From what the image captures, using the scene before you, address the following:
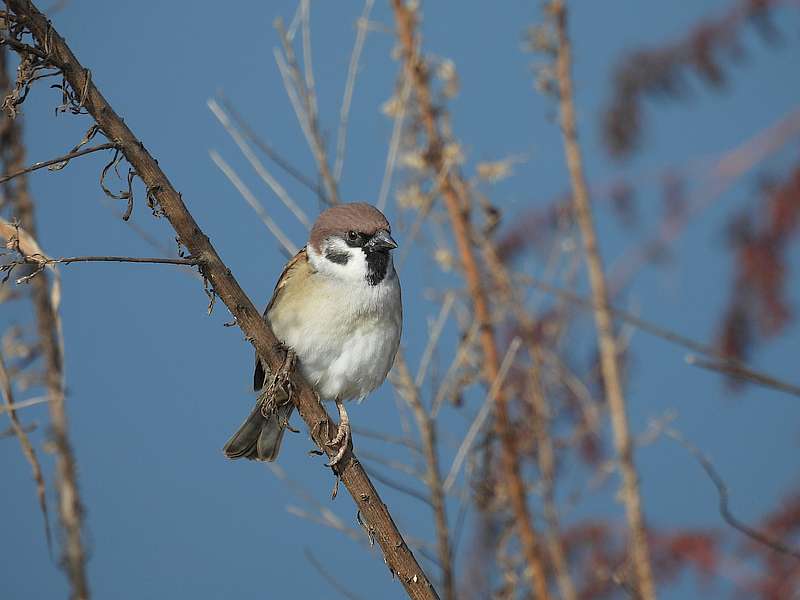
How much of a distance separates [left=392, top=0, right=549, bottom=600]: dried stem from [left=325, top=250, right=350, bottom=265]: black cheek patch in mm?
519

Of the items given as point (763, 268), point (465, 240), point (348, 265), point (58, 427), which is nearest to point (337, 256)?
point (348, 265)

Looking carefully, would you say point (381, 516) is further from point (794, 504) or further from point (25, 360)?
point (794, 504)

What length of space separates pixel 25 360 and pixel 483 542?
1730mm

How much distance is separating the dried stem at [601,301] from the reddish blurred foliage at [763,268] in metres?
0.86

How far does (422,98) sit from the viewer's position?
123 inches

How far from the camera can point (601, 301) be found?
320cm

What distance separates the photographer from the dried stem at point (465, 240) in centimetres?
298

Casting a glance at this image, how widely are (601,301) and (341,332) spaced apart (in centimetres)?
105

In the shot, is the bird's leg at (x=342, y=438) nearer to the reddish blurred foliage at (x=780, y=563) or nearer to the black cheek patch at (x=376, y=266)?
the black cheek patch at (x=376, y=266)

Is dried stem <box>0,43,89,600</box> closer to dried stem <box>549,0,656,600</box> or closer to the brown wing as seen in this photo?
the brown wing

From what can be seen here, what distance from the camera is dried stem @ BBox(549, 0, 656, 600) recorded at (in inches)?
126

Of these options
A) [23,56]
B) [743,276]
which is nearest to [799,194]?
[743,276]

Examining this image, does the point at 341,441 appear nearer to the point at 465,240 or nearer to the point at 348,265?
the point at 348,265

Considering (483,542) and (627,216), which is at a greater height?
(627,216)
